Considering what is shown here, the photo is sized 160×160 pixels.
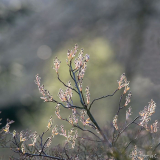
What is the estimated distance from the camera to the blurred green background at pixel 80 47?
14.7 m

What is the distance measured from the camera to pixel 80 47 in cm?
1802

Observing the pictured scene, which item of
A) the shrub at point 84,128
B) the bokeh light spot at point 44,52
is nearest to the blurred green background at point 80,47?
the bokeh light spot at point 44,52

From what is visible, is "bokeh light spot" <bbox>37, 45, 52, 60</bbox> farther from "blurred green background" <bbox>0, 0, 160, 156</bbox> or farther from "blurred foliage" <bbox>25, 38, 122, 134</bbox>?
"blurred foliage" <bbox>25, 38, 122, 134</bbox>

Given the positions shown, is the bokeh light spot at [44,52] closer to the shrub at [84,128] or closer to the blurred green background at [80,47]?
the blurred green background at [80,47]

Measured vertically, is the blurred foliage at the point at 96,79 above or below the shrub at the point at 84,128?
above

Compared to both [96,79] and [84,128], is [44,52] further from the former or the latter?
[84,128]

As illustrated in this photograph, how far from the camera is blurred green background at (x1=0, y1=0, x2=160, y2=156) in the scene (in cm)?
1474

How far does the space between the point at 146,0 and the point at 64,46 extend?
8672mm

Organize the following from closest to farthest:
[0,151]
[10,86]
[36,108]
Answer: [0,151] < [36,108] < [10,86]

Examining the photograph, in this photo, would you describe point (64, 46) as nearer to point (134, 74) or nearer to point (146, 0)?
point (134, 74)

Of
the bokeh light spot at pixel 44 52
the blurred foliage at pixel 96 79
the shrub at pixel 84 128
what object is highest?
the bokeh light spot at pixel 44 52

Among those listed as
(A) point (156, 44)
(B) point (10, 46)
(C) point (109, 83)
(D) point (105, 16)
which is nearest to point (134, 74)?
(C) point (109, 83)

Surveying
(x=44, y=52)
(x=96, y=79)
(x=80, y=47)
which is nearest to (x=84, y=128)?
(x=96, y=79)

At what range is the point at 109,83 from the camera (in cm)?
1537
